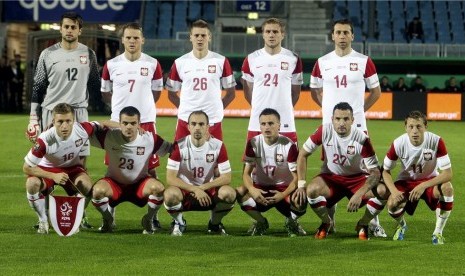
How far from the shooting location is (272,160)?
10.1 metres

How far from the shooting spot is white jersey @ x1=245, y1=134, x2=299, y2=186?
1005 cm

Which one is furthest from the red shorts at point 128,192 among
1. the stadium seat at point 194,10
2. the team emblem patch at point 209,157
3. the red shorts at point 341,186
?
the stadium seat at point 194,10

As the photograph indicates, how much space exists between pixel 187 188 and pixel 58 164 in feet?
4.05

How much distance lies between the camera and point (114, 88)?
10.9 m

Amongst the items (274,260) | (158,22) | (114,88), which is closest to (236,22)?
(158,22)

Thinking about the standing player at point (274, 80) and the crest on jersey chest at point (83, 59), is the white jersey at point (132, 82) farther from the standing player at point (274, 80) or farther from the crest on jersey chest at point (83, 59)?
the standing player at point (274, 80)

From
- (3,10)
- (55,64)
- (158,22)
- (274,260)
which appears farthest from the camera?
(158,22)

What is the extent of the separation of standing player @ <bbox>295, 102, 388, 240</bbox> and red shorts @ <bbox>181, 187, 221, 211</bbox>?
0.75m

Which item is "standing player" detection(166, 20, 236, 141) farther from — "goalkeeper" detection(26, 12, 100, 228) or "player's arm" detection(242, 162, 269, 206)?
"player's arm" detection(242, 162, 269, 206)

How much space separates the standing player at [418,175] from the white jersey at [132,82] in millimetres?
2606

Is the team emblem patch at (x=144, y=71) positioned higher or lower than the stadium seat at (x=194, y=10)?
lower

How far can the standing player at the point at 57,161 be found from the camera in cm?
983

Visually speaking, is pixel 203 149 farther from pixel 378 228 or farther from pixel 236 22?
pixel 236 22

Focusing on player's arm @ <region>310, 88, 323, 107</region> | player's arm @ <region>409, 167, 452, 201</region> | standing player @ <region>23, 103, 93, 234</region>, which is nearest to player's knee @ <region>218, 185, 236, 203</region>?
standing player @ <region>23, 103, 93, 234</region>
